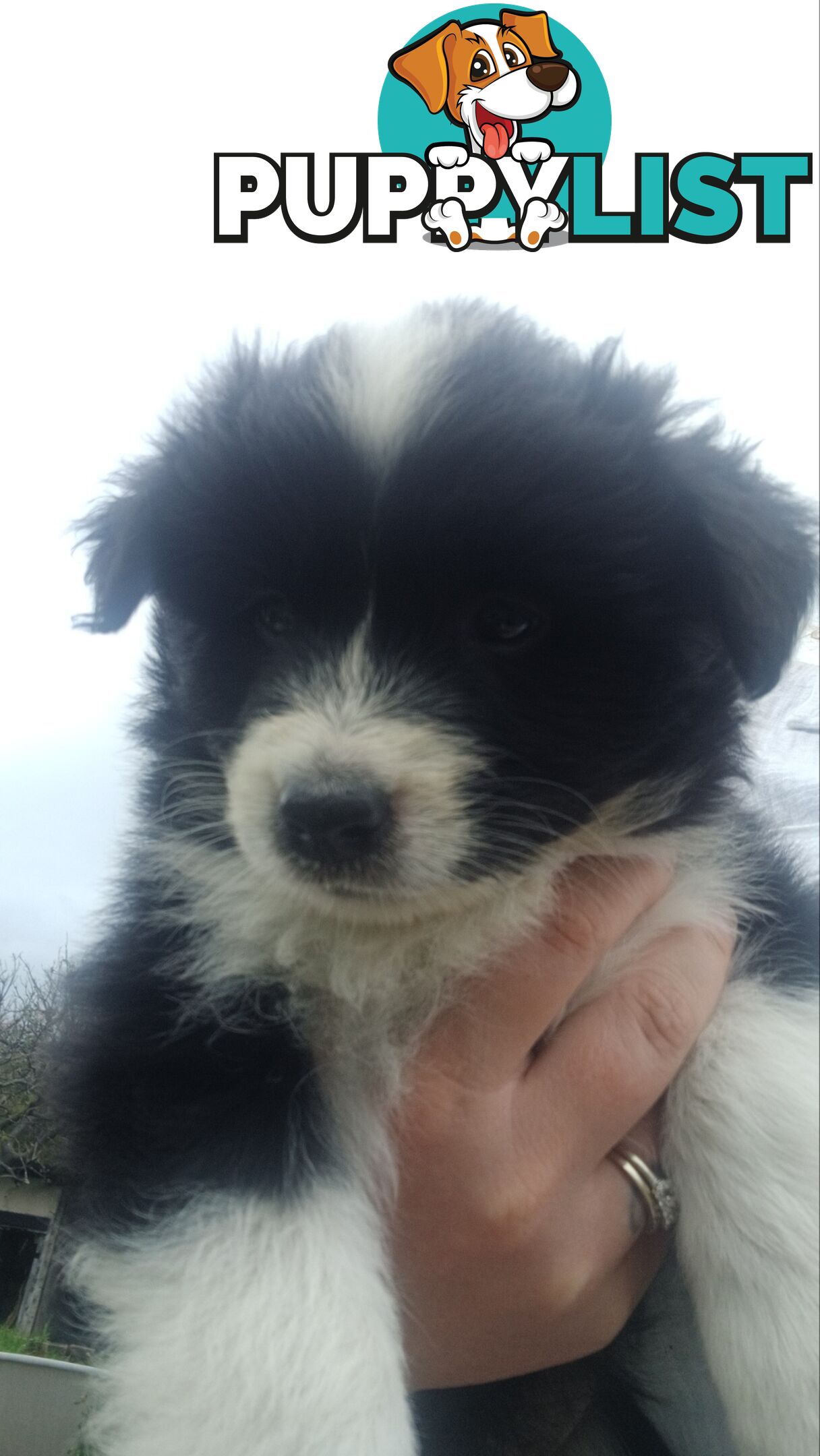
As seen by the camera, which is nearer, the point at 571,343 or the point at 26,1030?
the point at 571,343

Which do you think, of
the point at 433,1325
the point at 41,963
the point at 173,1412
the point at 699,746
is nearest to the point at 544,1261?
the point at 433,1325

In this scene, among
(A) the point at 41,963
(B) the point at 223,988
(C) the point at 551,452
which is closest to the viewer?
(C) the point at 551,452

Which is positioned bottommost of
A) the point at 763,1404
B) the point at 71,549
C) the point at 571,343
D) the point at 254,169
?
the point at 763,1404

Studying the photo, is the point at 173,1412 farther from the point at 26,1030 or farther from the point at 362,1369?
the point at 26,1030

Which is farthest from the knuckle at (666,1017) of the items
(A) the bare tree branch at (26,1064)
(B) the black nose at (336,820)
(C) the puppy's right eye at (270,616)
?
(A) the bare tree branch at (26,1064)

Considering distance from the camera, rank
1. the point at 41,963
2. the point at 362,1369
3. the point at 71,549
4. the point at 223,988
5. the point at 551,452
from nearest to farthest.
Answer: the point at 362,1369, the point at 551,452, the point at 223,988, the point at 71,549, the point at 41,963

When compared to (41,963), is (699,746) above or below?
above

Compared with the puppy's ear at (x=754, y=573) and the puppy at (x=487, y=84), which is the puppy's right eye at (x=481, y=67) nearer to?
the puppy at (x=487, y=84)
